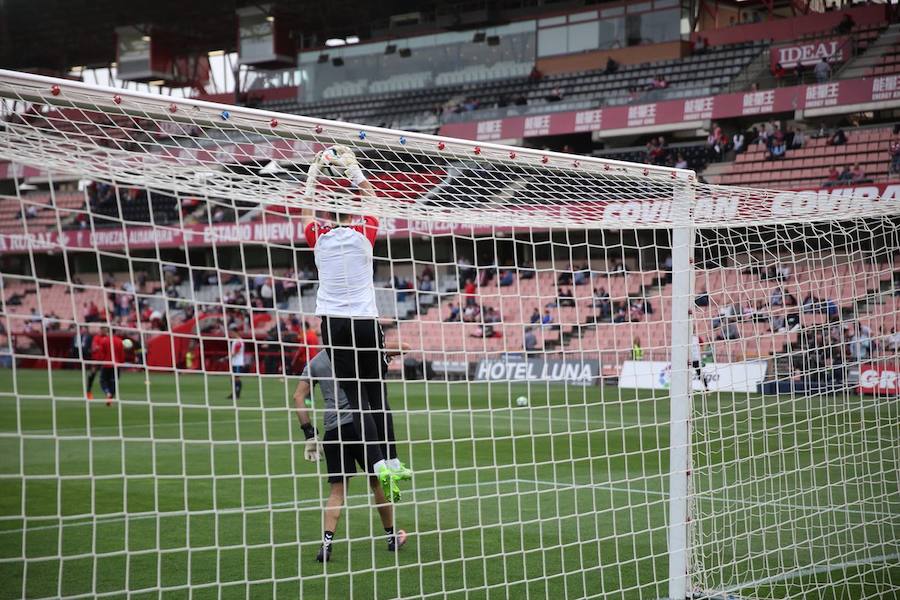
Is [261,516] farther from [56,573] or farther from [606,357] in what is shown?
[606,357]

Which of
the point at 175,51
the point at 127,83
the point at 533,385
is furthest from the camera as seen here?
the point at 127,83

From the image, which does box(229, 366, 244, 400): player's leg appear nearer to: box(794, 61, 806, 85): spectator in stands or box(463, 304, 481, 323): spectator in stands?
box(463, 304, 481, 323): spectator in stands

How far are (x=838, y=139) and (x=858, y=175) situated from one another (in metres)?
2.61

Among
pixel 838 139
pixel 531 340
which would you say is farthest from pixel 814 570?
pixel 838 139

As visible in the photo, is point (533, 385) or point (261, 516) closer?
point (261, 516)

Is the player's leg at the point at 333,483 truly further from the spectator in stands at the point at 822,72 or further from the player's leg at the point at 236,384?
the spectator in stands at the point at 822,72

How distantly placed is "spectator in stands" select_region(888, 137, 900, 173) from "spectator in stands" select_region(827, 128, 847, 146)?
1.79 meters

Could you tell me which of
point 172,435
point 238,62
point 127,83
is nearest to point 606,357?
point 172,435

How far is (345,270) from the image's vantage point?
17.3 feet

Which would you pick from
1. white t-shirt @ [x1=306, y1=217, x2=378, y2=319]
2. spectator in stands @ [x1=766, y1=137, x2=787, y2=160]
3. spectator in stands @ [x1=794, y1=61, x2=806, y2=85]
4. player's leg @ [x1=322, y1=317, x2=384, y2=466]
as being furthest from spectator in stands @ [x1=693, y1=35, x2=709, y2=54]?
player's leg @ [x1=322, y1=317, x2=384, y2=466]

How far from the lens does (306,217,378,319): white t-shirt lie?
524cm

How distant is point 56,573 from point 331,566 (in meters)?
1.58

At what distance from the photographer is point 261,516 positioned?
23.7ft

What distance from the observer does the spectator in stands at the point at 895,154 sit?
75.5ft
